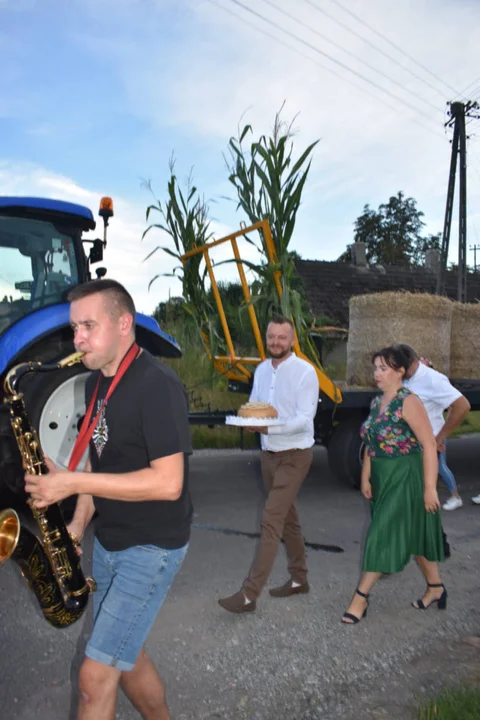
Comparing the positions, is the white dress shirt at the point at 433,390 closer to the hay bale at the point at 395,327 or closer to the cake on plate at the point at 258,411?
the cake on plate at the point at 258,411

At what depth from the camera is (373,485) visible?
13.1 feet

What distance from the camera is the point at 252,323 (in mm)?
5961

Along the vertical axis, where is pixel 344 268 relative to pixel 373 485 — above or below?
above

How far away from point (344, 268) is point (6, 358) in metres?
21.0

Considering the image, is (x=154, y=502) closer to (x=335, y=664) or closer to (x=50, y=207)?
(x=335, y=664)

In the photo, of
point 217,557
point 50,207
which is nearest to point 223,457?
point 217,557

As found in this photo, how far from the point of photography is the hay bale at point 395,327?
710 cm

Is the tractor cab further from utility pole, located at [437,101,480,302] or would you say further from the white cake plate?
utility pole, located at [437,101,480,302]

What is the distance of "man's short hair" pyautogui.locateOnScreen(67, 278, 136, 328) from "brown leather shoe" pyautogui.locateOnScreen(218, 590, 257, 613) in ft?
7.30

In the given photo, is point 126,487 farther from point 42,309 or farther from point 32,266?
point 32,266

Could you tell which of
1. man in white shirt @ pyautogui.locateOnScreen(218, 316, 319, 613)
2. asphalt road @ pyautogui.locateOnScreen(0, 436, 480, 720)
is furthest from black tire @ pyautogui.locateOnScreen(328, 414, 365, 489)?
man in white shirt @ pyautogui.locateOnScreen(218, 316, 319, 613)

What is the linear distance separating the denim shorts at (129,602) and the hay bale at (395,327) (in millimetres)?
5186

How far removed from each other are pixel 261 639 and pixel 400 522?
3.30 feet

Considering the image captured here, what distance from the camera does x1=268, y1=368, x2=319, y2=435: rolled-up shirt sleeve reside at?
404 centimetres
